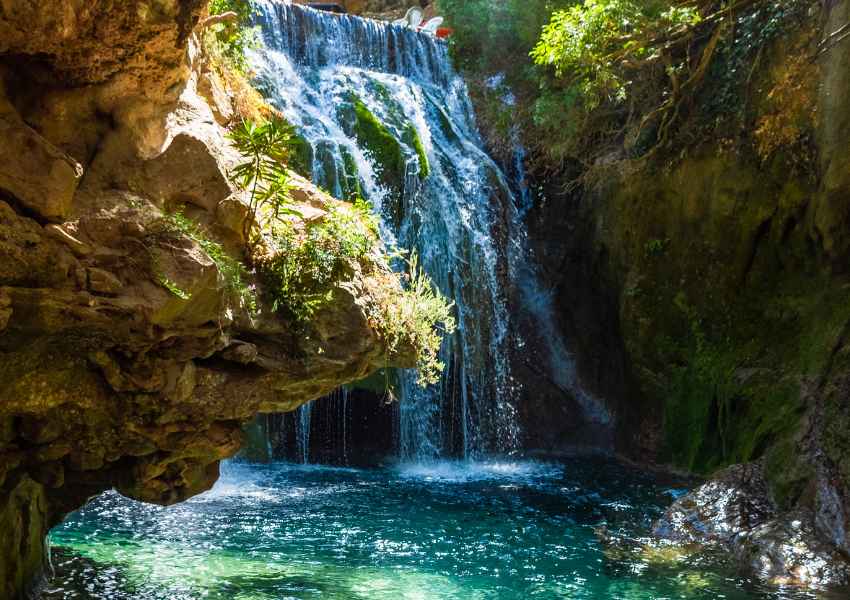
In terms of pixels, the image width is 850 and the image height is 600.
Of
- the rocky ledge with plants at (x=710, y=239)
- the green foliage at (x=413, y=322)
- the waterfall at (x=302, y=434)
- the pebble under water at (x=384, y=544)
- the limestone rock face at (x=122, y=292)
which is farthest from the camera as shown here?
the waterfall at (x=302, y=434)

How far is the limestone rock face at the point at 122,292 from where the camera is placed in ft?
14.1

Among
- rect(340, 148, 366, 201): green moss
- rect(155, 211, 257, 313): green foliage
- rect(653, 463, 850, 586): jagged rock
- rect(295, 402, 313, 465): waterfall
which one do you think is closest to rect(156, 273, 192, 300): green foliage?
rect(155, 211, 257, 313): green foliage

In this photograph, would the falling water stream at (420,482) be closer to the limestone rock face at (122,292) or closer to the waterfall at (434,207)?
the waterfall at (434,207)

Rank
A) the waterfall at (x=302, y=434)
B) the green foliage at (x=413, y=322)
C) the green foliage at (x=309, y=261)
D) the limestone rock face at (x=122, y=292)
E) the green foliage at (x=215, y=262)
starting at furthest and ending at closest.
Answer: the waterfall at (x=302, y=434), the green foliage at (x=413, y=322), the green foliage at (x=309, y=261), the green foliage at (x=215, y=262), the limestone rock face at (x=122, y=292)

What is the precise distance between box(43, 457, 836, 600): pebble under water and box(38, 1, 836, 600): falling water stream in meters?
0.03

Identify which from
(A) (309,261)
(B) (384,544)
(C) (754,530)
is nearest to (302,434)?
(B) (384,544)

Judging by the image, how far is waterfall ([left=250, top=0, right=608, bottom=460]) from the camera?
44.3ft

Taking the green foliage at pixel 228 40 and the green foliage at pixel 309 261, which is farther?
the green foliage at pixel 228 40

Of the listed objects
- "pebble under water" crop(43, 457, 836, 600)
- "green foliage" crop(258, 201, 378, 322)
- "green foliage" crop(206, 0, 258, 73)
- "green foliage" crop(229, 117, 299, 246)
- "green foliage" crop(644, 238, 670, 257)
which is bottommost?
"pebble under water" crop(43, 457, 836, 600)

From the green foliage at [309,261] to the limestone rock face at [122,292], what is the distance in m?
0.10

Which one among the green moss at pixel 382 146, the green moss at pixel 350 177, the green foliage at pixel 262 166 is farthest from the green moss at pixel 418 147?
the green foliage at pixel 262 166

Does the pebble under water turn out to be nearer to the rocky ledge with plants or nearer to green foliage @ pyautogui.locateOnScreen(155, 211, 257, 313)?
the rocky ledge with plants

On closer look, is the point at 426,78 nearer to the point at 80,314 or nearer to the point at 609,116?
the point at 609,116

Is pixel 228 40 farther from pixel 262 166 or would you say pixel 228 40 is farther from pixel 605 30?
pixel 605 30
